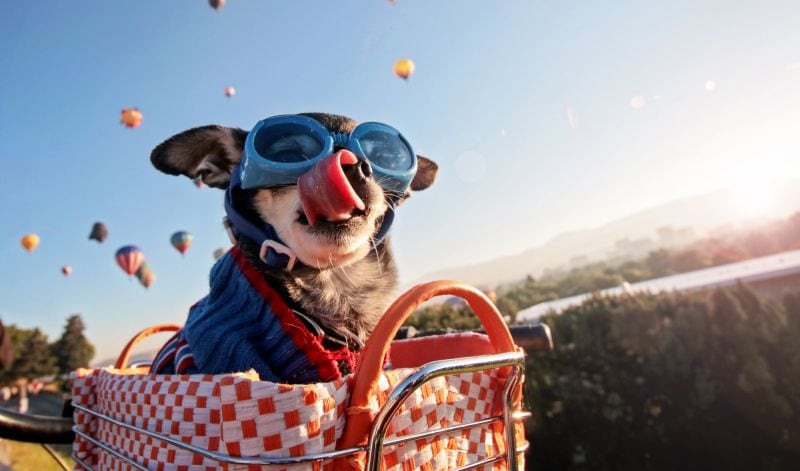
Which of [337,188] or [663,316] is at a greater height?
[337,188]

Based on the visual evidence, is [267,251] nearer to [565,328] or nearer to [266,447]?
[266,447]

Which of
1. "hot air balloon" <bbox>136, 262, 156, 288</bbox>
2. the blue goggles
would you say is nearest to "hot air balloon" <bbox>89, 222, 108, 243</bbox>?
Result: "hot air balloon" <bbox>136, 262, 156, 288</bbox>

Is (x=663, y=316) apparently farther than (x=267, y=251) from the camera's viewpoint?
Yes

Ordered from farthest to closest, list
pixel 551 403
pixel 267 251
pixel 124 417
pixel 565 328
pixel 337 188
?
pixel 565 328 < pixel 551 403 < pixel 267 251 < pixel 337 188 < pixel 124 417

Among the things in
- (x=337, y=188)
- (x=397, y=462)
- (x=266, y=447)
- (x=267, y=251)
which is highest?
(x=337, y=188)

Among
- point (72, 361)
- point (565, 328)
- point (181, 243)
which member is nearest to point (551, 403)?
point (565, 328)

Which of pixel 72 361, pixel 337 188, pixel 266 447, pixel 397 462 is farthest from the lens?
pixel 72 361

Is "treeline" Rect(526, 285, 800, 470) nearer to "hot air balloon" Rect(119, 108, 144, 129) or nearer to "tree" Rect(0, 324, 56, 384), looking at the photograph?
"hot air balloon" Rect(119, 108, 144, 129)
